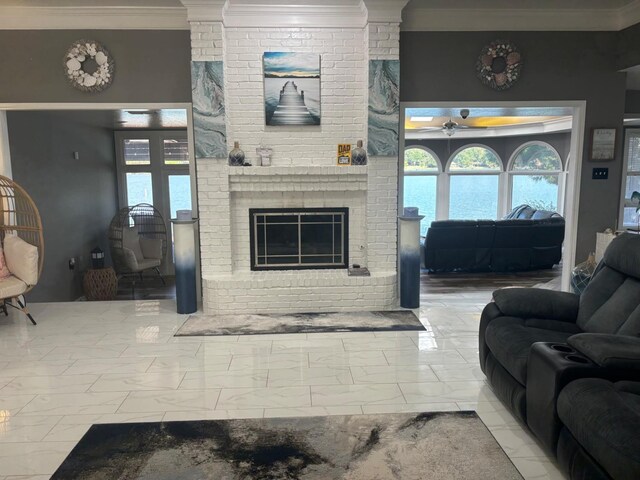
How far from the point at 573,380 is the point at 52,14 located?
5220 mm

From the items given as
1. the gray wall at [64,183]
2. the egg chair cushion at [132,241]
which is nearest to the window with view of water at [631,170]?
the egg chair cushion at [132,241]

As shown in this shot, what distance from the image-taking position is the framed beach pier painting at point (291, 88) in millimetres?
4832

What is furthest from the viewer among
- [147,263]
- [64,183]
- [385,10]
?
[147,263]

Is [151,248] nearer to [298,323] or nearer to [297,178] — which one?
[297,178]

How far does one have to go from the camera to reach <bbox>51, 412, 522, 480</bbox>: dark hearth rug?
2252 mm

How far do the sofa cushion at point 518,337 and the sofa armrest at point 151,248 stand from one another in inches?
261

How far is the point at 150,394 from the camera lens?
A: 3.08 meters

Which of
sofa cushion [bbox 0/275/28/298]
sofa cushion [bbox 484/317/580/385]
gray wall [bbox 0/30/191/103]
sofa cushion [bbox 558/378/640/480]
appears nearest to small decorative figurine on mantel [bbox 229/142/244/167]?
gray wall [bbox 0/30/191/103]

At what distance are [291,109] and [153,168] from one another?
16.7ft

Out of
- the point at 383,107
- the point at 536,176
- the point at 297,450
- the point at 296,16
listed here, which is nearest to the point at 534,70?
the point at 383,107

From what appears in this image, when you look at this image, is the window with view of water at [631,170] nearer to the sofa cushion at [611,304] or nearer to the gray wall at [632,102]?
the gray wall at [632,102]

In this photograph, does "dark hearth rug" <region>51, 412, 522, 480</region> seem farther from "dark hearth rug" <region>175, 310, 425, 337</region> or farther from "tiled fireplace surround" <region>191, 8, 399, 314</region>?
"tiled fireplace surround" <region>191, 8, 399, 314</region>

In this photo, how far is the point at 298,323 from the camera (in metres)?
4.44

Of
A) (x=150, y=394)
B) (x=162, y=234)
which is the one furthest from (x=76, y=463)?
(x=162, y=234)
